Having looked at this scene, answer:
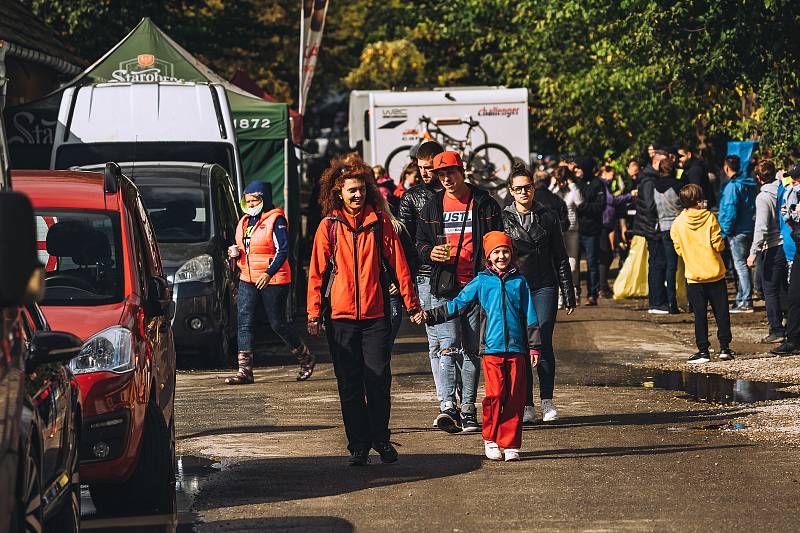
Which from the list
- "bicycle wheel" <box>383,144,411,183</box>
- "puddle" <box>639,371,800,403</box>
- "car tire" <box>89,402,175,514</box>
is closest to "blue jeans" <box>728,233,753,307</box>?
"puddle" <box>639,371,800,403</box>

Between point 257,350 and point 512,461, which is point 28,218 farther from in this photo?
point 257,350

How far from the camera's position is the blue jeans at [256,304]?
14234 millimetres

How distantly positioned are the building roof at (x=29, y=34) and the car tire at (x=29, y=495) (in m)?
17.8

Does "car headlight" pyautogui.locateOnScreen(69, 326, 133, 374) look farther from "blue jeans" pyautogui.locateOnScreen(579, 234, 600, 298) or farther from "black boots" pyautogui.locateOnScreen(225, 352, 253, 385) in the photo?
"blue jeans" pyautogui.locateOnScreen(579, 234, 600, 298)

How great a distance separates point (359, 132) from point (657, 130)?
18.3 ft

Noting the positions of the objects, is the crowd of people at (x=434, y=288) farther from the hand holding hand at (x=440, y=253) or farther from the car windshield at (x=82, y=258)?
the car windshield at (x=82, y=258)

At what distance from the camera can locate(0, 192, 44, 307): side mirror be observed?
4531mm

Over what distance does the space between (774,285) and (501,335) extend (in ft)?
25.7

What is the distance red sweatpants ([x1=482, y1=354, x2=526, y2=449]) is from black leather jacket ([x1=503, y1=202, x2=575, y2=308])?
1605 millimetres

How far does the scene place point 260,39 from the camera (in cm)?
4244

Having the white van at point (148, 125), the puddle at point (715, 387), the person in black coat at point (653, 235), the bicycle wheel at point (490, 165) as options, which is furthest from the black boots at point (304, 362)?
the bicycle wheel at point (490, 165)

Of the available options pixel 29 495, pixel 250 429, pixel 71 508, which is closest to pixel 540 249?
pixel 250 429

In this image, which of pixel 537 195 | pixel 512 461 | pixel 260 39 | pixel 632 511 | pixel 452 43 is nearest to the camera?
pixel 632 511

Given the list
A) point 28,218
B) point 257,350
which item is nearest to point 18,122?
point 257,350
